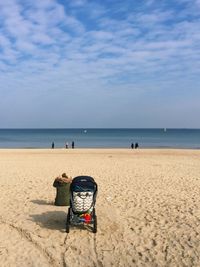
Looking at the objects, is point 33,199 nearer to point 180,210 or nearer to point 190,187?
point 180,210

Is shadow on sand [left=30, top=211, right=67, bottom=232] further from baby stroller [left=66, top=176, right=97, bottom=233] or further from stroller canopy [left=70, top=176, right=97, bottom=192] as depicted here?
stroller canopy [left=70, top=176, right=97, bottom=192]

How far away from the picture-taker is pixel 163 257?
21.5 ft

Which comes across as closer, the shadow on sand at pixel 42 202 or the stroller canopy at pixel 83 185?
the stroller canopy at pixel 83 185

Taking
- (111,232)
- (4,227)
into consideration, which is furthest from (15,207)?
(111,232)

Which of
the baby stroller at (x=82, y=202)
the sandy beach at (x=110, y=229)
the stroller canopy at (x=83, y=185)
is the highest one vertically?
the stroller canopy at (x=83, y=185)

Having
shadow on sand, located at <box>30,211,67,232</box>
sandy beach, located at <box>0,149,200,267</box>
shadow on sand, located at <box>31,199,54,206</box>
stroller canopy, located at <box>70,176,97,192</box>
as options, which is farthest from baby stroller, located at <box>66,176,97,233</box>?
shadow on sand, located at <box>31,199,54,206</box>

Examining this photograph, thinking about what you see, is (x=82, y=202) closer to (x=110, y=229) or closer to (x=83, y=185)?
(x=83, y=185)

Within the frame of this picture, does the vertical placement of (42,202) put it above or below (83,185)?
below

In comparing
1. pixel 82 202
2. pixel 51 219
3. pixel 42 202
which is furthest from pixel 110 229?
pixel 42 202

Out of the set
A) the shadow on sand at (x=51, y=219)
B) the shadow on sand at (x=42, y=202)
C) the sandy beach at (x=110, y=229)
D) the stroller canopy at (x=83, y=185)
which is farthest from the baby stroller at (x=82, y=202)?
the shadow on sand at (x=42, y=202)

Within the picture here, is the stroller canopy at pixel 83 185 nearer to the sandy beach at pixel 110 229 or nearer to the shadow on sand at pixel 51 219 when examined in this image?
the sandy beach at pixel 110 229

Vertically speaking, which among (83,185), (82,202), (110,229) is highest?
(83,185)

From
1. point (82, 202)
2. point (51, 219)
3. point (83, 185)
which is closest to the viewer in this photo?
point (82, 202)

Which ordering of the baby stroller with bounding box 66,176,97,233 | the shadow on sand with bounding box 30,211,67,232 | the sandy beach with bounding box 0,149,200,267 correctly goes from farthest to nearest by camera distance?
the shadow on sand with bounding box 30,211,67,232, the baby stroller with bounding box 66,176,97,233, the sandy beach with bounding box 0,149,200,267
